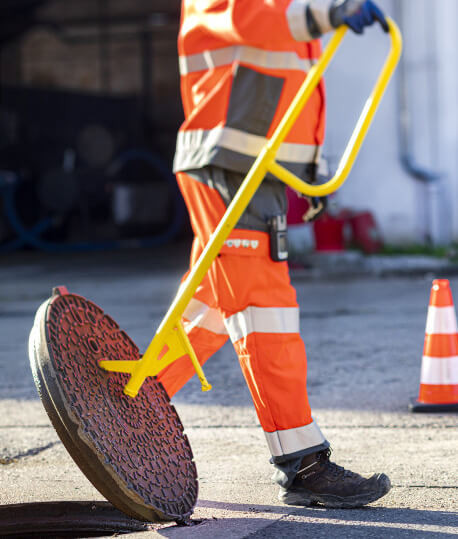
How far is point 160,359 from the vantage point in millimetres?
2807

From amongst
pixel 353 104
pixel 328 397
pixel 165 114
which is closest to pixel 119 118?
Answer: pixel 165 114

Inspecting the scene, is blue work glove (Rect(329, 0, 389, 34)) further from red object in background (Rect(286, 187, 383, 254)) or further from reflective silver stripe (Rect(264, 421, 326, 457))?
red object in background (Rect(286, 187, 383, 254))

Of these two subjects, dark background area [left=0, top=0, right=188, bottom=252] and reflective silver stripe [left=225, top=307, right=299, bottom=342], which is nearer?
reflective silver stripe [left=225, top=307, right=299, bottom=342]

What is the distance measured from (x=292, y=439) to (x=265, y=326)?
1.12ft

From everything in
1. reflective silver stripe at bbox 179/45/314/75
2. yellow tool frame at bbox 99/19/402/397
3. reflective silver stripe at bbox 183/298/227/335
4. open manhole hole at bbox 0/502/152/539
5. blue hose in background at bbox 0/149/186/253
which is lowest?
blue hose in background at bbox 0/149/186/253

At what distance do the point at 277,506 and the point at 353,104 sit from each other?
342 inches

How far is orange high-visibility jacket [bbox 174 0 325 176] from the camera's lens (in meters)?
2.86

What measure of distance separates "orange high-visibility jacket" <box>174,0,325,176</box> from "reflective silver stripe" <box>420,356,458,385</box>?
1.46 metres

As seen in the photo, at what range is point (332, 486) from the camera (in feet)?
9.40

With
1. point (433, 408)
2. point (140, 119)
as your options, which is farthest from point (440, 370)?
point (140, 119)

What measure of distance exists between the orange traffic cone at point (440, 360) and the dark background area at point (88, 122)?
461 inches

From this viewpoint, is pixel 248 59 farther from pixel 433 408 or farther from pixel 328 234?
pixel 328 234

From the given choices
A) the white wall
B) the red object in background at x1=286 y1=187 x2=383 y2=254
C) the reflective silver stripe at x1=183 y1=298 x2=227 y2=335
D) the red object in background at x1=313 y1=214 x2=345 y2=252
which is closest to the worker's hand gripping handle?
the reflective silver stripe at x1=183 y1=298 x2=227 y2=335

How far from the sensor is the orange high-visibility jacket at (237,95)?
2863 mm
